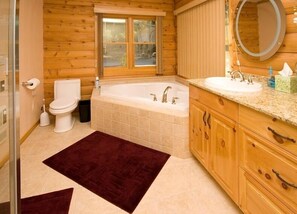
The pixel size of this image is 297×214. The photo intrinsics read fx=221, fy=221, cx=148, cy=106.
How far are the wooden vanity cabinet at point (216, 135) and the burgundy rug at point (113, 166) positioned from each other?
523 millimetres

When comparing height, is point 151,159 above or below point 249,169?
below

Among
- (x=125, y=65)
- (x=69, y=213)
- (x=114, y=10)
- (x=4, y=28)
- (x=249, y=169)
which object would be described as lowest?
(x=69, y=213)

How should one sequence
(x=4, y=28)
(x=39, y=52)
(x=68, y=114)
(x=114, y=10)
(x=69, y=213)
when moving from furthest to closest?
(x=114, y=10) < (x=39, y=52) < (x=68, y=114) < (x=69, y=213) < (x=4, y=28)

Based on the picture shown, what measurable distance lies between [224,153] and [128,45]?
10.8 feet

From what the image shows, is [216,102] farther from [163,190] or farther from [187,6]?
[187,6]

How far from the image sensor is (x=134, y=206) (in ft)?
5.60

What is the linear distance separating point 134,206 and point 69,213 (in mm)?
480

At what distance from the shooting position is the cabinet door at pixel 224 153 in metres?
1.56

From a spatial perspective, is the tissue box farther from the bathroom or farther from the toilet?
the toilet

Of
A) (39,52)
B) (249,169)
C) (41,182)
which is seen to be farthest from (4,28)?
(39,52)

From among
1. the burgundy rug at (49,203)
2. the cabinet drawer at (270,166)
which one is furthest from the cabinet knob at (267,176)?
the burgundy rug at (49,203)

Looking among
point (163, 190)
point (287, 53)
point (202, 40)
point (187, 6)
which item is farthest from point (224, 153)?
point (187, 6)

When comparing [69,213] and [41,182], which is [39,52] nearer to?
[41,182]

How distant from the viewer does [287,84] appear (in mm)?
1678
